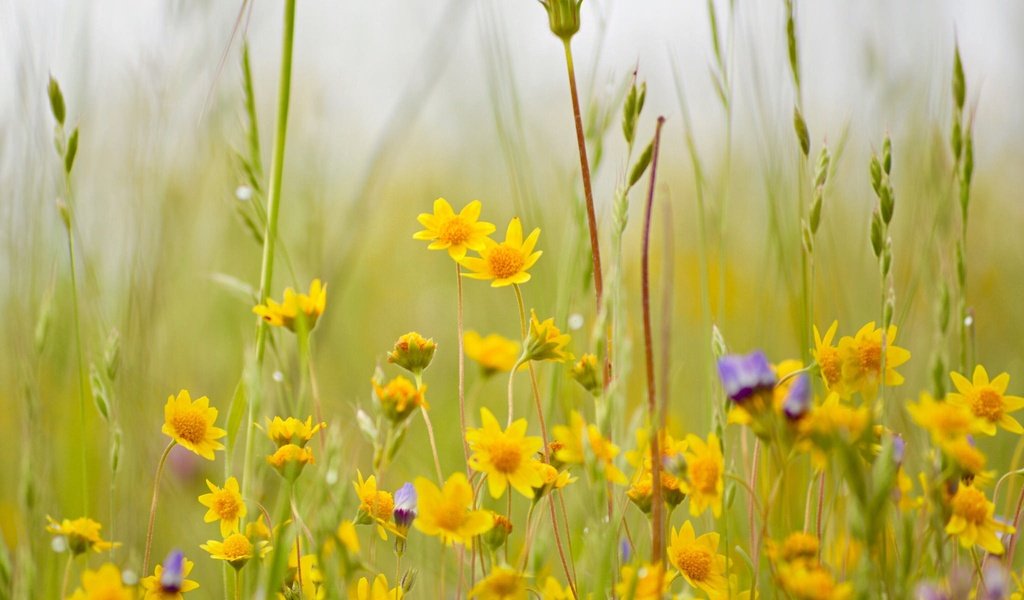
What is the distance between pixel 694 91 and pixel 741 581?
149 cm

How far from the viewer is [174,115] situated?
1021 mm

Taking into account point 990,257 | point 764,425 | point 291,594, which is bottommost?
point 990,257

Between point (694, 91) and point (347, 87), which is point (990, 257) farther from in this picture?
point (347, 87)

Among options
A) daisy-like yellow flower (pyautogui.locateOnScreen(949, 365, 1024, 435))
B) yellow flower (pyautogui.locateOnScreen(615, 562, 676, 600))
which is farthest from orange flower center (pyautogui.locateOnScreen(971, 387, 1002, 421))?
yellow flower (pyautogui.locateOnScreen(615, 562, 676, 600))

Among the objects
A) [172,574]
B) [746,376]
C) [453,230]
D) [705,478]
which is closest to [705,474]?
[705,478]

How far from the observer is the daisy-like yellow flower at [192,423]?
2.64 ft

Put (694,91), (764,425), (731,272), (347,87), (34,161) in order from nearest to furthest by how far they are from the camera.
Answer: (764,425) < (34,161) < (694,91) < (347,87) < (731,272)

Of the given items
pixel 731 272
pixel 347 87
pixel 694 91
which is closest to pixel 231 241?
pixel 347 87

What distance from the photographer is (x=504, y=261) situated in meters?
0.84

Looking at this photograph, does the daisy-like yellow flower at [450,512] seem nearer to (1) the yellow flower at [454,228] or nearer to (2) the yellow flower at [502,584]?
(2) the yellow flower at [502,584]

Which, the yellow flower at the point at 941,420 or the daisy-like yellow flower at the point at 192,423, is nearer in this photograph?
the yellow flower at the point at 941,420

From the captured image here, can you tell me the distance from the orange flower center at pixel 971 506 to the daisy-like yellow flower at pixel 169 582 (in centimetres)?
60

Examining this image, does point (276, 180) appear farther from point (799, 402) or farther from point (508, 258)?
point (799, 402)

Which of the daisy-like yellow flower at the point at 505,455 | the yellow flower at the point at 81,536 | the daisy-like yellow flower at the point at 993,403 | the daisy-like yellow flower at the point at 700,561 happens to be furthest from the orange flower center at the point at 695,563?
the yellow flower at the point at 81,536
